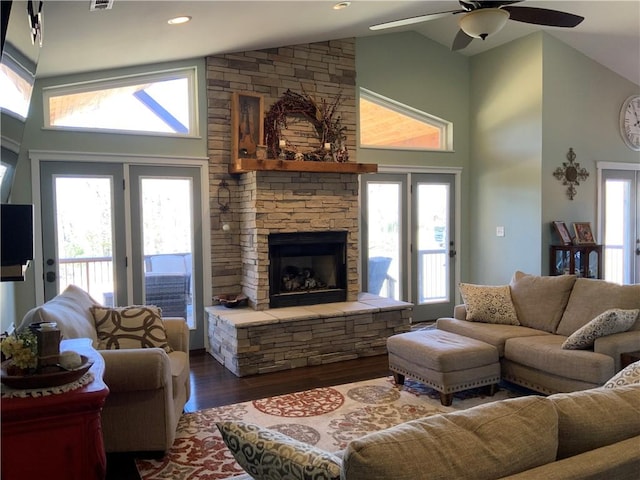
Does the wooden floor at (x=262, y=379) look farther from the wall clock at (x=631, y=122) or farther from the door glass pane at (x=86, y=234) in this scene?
the wall clock at (x=631, y=122)

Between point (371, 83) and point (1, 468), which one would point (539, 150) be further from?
point (1, 468)

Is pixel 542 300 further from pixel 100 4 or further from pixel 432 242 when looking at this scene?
pixel 100 4

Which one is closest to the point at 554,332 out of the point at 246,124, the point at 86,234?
the point at 246,124

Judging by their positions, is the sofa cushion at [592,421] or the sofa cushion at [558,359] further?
the sofa cushion at [558,359]

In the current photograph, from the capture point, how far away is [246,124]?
17.3 feet

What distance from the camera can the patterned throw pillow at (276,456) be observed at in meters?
1.29

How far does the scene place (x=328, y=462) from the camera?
130 cm

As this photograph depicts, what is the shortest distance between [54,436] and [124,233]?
3.26 metres

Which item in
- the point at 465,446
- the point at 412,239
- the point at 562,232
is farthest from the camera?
the point at 412,239

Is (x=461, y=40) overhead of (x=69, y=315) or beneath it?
overhead

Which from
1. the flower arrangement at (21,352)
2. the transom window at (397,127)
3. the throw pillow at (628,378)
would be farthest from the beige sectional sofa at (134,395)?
the transom window at (397,127)

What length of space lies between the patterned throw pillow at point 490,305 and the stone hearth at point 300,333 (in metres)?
0.93

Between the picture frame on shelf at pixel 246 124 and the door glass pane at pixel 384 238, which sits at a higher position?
the picture frame on shelf at pixel 246 124

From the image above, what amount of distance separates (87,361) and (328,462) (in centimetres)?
144
